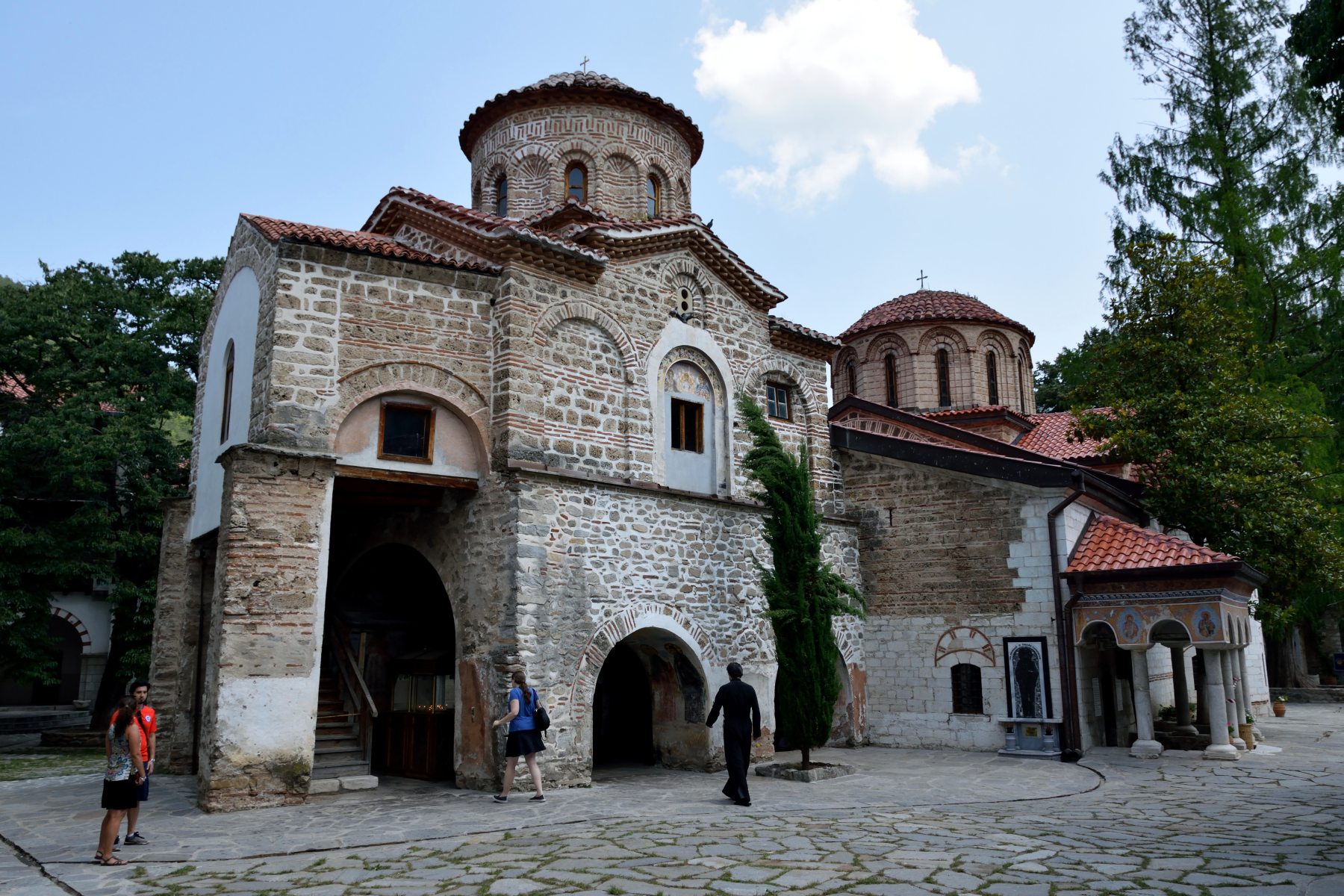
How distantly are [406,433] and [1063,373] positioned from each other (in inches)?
540

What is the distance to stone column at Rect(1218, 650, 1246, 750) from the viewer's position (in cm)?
1237

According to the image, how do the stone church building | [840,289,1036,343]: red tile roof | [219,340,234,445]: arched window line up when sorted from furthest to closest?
[840,289,1036,343]: red tile roof → [219,340,234,445]: arched window → the stone church building

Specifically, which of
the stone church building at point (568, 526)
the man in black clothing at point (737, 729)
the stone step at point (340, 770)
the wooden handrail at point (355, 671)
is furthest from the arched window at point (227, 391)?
the man in black clothing at point (737, 729)

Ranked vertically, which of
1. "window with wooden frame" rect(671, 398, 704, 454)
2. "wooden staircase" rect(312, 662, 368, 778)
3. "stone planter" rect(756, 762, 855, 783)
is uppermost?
"window with wooden frame" rect(671, 398, 704, 454)

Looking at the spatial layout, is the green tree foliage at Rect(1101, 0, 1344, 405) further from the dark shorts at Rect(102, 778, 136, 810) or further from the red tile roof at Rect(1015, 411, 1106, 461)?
the dark shorts at Rect(102, 778, 136, 810)

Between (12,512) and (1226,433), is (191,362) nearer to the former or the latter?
(12,512)

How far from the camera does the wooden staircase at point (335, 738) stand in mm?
10125

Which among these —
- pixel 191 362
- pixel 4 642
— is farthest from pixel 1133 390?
pixel 4 642

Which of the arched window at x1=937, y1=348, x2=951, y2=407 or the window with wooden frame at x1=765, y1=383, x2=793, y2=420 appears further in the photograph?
the arched window at x1=937, y1=348, x2=951, y2=407

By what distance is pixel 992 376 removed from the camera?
20.8m

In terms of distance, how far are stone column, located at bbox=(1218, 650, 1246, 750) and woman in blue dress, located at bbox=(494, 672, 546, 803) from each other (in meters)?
9.05

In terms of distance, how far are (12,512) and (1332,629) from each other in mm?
32791

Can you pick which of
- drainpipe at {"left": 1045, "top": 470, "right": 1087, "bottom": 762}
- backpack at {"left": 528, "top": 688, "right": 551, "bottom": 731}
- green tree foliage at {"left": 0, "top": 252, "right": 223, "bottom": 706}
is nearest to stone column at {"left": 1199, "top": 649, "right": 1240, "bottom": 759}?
drainpipe at {"left": 1045, "top": 470, "right": 1087, "bottom": 762}

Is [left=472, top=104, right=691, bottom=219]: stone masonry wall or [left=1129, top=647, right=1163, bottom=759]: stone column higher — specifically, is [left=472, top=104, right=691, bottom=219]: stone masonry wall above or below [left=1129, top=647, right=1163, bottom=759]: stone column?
above
